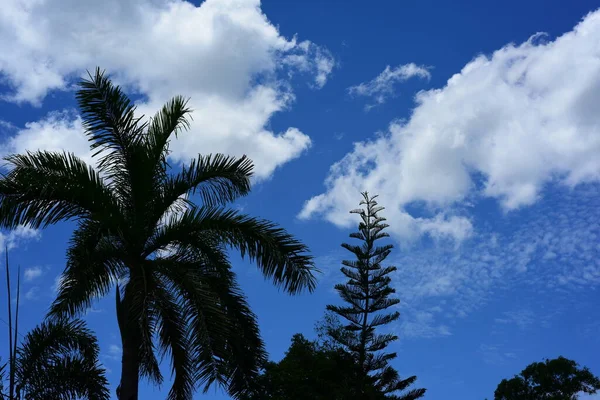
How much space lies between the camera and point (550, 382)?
1213 inches

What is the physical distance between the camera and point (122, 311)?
22.1 feet

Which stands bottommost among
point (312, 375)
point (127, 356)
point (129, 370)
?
point (129, 370)

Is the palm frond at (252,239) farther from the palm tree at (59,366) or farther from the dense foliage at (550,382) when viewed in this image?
the dense foliage at (550,382)

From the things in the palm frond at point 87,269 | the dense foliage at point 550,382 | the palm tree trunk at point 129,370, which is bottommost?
the palm tree trunk at point 129,370

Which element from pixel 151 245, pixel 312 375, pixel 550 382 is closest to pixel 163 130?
pixel 151 245

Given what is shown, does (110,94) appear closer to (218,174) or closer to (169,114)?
(169,114)

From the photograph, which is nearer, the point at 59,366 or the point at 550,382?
the point at 59,366

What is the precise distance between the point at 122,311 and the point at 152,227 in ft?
3.31

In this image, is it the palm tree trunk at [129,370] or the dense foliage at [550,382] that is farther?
the dense foliage at [550,382]

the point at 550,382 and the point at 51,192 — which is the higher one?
the point at 550,382

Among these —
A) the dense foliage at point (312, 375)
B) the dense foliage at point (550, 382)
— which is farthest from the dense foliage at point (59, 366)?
the dense foliage at point (550, 382)

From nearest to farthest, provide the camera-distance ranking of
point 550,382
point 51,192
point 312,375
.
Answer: point 51,192, point 312,375, point 550,382

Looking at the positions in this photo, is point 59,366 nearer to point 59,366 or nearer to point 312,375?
point 59,366

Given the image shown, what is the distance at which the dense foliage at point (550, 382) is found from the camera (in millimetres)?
30406
